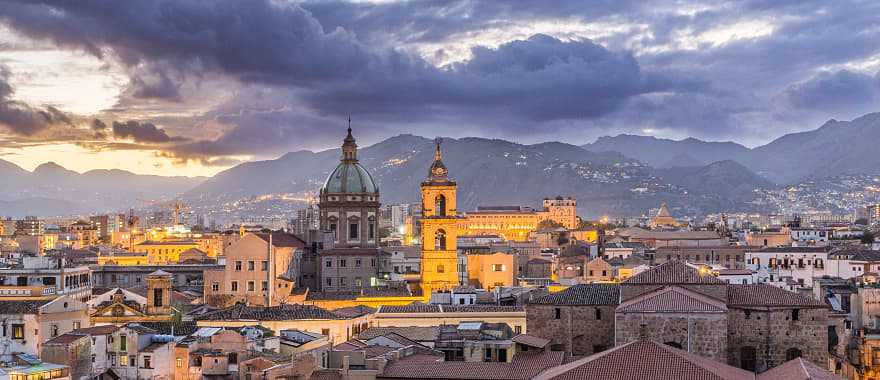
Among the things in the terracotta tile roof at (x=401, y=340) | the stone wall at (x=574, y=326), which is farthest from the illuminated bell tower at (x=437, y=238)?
the terracotta tile roof at (x=401, y=340)

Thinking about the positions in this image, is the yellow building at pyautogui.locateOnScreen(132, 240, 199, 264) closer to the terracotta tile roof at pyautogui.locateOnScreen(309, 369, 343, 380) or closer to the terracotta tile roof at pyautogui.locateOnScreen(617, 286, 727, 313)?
the terracotta tile roof at pyautogui.locateOnScreen(617, 286, 727, 313)

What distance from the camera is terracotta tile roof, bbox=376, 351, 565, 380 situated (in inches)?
1655

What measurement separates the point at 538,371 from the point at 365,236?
52.9 m

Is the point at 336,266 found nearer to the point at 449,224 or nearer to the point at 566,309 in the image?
the point at 449,224

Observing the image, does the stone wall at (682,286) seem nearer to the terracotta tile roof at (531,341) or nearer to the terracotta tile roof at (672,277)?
the terracotta tile roof at (672,277)

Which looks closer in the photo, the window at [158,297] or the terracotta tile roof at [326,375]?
the terracotta tile roof at [326,375]

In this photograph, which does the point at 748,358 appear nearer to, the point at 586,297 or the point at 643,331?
the point at 643,331

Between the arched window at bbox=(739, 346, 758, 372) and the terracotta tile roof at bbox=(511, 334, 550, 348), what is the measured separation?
7.12 meters

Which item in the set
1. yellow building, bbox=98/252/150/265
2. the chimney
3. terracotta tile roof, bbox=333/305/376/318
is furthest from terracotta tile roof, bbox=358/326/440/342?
yellow building, bbox=98/252/150/265

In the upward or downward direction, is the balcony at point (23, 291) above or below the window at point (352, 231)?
below

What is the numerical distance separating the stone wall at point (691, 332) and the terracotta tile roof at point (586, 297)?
4468mm

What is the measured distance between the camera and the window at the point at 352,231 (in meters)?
95.2

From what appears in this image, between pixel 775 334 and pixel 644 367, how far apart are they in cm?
1081

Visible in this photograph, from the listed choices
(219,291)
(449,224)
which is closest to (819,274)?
(449,224)
